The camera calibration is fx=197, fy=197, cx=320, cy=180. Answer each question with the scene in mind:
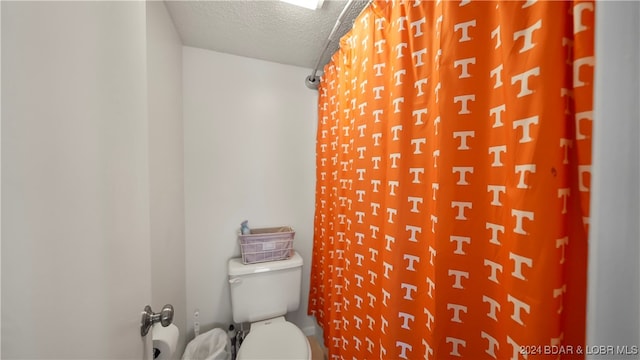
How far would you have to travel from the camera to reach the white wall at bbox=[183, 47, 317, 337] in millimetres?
1352

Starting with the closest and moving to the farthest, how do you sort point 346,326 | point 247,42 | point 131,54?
point 131,54
point 346,326
point 247,42

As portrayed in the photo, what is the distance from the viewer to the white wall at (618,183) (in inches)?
8.9

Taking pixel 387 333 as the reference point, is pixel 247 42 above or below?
above

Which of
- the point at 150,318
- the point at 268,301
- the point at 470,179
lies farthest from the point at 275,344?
the point at 470,179

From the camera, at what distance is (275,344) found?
1095 millimetres

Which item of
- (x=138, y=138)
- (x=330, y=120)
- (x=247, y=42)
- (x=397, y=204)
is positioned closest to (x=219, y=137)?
(x=247, y=42)

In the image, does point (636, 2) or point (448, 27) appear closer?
point (636, 2)

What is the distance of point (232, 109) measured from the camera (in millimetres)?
1413

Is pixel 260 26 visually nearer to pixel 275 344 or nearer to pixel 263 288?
pixel 263 288

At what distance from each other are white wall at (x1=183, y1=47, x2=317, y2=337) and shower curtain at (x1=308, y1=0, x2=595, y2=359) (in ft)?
2.44

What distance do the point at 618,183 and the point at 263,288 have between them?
147 cm

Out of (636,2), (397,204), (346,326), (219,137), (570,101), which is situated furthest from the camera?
(219,137)

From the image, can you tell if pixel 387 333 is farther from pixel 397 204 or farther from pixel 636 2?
pixel 636 2

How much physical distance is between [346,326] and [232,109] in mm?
1507
